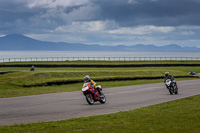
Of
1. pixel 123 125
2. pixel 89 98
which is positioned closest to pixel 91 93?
pixel 89 98

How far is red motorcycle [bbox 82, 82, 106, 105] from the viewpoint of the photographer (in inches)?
782

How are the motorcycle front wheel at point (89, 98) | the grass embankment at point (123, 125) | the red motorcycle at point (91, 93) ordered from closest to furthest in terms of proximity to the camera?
the grass embankment at point (123, 125)
the red motorcycle at point (91, 93)
the motorcycle front wheel at point (89, 98)

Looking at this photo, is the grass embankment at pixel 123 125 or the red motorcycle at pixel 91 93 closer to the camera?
the grass embankment at pixel 123 125

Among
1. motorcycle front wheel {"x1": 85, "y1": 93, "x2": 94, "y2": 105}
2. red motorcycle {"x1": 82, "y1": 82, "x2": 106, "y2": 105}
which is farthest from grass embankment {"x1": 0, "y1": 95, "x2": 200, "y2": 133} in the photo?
motorcycle front wheel {"x1": 85, "y1": 93, "x2": 94, "y2": 105}

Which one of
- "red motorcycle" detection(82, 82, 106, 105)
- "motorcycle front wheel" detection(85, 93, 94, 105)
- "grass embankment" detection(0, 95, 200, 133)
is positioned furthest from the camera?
"motorcycle front wheel" detection(85, 93, 94, 105)

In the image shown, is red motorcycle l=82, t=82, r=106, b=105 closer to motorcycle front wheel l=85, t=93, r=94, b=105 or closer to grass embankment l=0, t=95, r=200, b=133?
motorcycle front wheel l=85, t=93, r=94, b=105

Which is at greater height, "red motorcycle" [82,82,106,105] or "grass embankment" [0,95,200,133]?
"red motorcycle" [82,82,106,105]

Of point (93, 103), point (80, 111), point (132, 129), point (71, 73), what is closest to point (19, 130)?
point (132, 129)

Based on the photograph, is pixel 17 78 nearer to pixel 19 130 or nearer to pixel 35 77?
pixel 35 77

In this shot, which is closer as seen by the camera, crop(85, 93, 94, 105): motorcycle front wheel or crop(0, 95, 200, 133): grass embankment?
crop(0, 95, 200, 133): grass embankment

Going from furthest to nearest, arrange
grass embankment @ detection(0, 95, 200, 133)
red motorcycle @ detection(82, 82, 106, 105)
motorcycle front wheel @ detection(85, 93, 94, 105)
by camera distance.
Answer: motorcycle front wheel @ detection(85, 93, 94, 105) < red motorcycle @ detection(82, 82, 106, 105) < grass embankment @ detection(0, 95, 200, 133)

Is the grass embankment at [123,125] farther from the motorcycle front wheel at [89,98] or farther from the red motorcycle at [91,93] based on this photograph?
the motorcycle front wheel at [89,98]

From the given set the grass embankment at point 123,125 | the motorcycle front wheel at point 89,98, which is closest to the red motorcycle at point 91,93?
the motorcycle front wheel at point 89,98

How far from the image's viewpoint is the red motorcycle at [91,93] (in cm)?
1987
